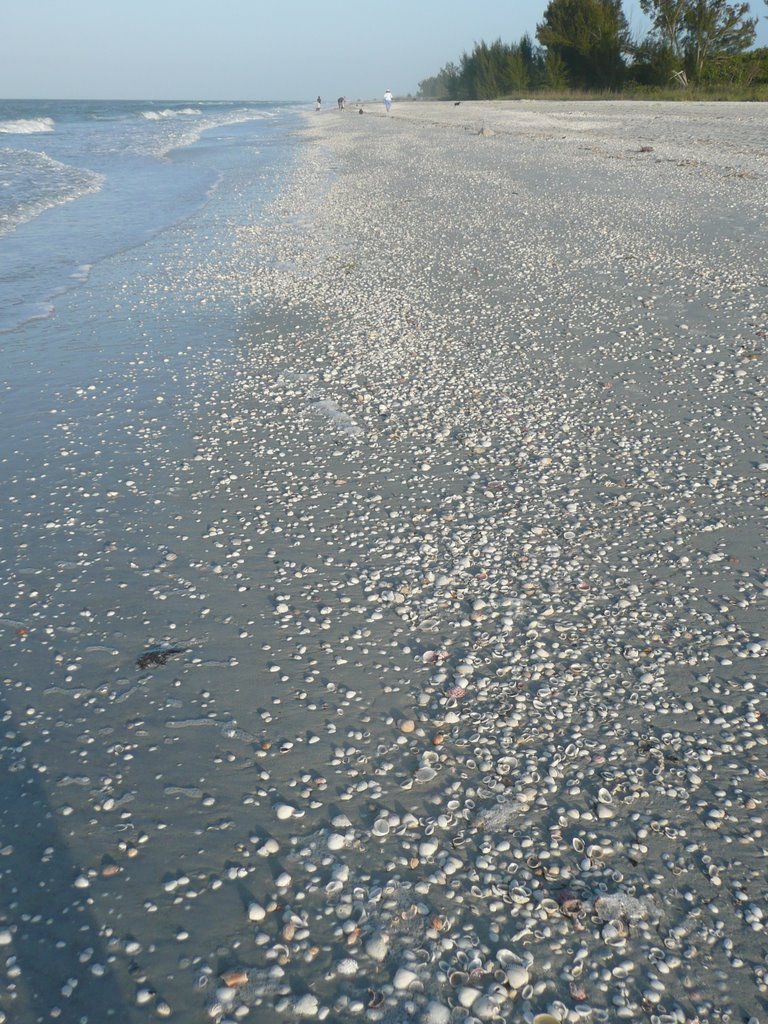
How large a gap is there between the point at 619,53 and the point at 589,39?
2.58 meters

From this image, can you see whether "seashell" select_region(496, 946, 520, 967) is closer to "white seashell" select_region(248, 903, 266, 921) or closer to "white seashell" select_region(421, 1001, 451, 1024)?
"white seashell" select_region(421, 1001, 451, 1024)

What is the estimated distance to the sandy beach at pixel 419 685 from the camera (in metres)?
2.81

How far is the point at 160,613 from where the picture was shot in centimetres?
471

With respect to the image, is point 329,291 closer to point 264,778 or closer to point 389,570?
point 389,570

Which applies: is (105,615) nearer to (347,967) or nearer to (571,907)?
(347,967)

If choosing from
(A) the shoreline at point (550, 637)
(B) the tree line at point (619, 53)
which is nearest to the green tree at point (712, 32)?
(B) the tree line at point (619, 53)

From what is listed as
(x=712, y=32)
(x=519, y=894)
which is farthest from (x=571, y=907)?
(x=712, y=32)

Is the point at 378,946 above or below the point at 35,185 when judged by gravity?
below

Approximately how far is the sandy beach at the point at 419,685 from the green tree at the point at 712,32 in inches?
1718

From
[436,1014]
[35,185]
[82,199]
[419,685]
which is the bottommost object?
[436,1014]

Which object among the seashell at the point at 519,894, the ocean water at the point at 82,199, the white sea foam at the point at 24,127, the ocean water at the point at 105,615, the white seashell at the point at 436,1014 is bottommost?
the white seashell at the point at 436,1014

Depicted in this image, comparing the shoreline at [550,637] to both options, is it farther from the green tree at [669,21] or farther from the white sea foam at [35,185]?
the green tree at [669,21]

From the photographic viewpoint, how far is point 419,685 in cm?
408

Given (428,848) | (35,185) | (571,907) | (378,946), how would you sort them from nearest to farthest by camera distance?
(378,946)
(571,907)
(428,848)
(35,185)
